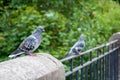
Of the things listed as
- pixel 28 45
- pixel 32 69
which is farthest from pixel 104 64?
pixel 32 69

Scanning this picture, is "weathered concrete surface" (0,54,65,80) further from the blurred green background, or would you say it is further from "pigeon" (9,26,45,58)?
the blurred green background

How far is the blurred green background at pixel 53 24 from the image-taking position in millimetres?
5281

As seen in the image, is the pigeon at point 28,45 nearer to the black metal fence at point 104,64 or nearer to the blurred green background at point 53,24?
the black metal fence at point 104,64

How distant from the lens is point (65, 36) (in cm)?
553

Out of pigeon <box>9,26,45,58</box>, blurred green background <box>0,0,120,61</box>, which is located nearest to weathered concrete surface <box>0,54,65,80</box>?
pigeon <box>9,26,45,58</box>

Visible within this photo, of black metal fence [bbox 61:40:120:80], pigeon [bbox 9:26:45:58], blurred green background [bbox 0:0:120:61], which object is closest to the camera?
pigeon [bbox 9:26:45:58]

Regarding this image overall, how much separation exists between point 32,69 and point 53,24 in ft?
11.1

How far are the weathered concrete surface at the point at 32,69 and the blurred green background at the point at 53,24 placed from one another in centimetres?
232

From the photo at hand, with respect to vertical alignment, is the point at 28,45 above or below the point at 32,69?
below

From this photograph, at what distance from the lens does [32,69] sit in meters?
2.17

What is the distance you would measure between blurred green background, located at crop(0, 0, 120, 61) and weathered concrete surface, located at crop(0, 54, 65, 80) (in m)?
2.32

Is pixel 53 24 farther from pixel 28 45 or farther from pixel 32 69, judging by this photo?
pixel 32 69

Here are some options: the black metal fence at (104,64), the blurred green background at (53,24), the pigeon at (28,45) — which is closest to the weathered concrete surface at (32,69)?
the pigeon at (28,45)

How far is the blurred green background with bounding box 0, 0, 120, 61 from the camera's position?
528 cm
